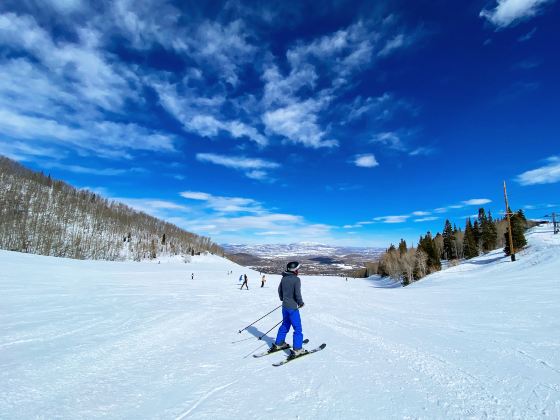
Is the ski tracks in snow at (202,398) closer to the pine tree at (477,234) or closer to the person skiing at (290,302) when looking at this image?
the person skiing at (290,302)

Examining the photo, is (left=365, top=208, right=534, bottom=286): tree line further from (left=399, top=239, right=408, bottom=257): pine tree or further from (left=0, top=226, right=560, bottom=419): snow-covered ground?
(left=0, top=226, right=560, bottom=419): snow-covered ground

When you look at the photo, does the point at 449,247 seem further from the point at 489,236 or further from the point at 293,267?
the point at 293,267

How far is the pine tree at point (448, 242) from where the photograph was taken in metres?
85.6

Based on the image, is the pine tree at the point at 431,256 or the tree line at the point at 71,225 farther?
the tree line at the point at 71,225

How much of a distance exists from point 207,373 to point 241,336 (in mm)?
3361

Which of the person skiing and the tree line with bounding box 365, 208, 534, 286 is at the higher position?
the tree line with bounding box 365, 208, 534, 286

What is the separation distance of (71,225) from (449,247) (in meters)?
145

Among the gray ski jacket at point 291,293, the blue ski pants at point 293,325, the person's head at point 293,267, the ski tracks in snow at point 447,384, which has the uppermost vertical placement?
the person's head at point 293,267

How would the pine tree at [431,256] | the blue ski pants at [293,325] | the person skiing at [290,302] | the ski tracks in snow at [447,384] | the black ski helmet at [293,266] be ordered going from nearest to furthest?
1. the ski tracks in snow at [447,384]
2. the blue ski pants at [293,325]
3. the person skiing at [290,302]
4. the black ski helmet at [293,266]
5. the pine tree at [431,256]

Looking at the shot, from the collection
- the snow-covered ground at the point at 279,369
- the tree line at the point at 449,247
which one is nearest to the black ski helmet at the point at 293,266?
the snow-covered ground at the point at 279,369

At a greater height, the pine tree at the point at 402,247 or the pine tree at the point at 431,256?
the pine tree at the point at 402,247

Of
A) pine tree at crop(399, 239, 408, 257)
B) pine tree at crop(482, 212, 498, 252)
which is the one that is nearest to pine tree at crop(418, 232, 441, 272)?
pine tree at crop(482, 212, 498, 252)

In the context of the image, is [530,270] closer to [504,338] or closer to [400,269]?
[504,338]

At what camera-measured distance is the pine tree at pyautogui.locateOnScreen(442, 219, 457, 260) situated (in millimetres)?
85625
